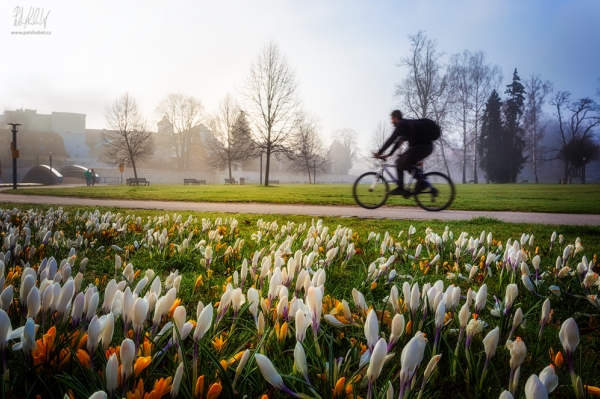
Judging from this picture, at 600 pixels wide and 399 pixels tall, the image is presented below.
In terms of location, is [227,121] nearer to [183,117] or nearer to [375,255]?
[183,117]

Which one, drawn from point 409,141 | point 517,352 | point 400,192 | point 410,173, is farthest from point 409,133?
point 517,352

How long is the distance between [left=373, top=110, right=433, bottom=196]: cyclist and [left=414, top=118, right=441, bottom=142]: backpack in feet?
0.03

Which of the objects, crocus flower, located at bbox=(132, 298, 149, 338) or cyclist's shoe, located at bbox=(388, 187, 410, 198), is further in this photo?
cyclist's shoe, located at bbox=(388, 187, 410, 198)

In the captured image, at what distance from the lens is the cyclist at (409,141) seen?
4027 mm

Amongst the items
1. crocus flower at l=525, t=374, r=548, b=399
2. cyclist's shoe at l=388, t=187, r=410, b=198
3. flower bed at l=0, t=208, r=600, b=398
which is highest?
cyclist's shoe at l=388, t=187, r=410, b=198

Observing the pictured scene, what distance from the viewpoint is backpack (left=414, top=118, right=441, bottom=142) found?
3988 millimetres

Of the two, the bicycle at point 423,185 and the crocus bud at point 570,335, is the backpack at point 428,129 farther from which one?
the crocus bud at point 570,335

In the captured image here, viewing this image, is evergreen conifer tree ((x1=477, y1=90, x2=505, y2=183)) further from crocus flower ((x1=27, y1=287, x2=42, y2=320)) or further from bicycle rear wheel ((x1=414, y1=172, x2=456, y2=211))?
crocus flower ((x1=27, y1=287, x2=42, y2=320))

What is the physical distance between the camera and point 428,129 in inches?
158

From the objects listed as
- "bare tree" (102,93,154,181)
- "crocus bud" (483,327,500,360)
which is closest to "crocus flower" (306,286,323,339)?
"crocus bud" (483,327,500,360)

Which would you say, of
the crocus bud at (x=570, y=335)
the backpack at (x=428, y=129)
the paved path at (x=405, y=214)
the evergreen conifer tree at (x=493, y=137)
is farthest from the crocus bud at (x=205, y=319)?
the evergreen conifer tree at (x=493, y=137)

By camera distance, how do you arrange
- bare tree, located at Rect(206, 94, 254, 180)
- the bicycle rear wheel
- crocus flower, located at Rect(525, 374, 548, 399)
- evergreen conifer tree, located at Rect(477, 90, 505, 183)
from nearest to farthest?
crocus flower, located at Rect(525, 374, 548, 399) → the bicycle rear wheel → evergreen conifer tree, located at Rect(477, 90, 505, 183) → bare tree, located at Rect(206, 94, 254, 180)

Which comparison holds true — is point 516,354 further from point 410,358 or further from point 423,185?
point 423,185

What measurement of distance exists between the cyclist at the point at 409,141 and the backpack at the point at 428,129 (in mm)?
10
